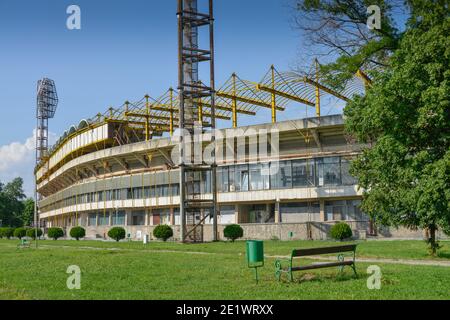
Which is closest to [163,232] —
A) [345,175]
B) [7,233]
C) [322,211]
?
[322,211]

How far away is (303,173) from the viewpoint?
46719mm

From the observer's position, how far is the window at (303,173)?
46.4 metres

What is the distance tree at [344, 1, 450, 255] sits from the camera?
17984 mm

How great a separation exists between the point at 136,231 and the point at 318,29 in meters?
31.6

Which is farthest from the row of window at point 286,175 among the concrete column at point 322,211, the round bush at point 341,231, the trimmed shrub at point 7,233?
the trimmed shrub at point 7,233

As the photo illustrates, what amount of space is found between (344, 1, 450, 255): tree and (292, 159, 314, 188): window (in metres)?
25.0

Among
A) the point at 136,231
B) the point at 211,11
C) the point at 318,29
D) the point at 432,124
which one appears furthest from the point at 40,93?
the point at 432,124

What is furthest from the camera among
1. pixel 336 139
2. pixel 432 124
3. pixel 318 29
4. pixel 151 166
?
pixel 151 166

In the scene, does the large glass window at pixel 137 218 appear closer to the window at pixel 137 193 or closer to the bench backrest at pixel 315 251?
the window at pixel 137 193

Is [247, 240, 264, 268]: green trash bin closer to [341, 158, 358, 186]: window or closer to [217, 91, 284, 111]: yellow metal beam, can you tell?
[341, 158, 358, 186]: window

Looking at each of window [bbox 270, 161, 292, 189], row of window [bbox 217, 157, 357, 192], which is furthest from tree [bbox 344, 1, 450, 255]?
window [bbox 270, 161, 292, 189]

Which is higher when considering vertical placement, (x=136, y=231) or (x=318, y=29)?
(x=318, y=29)
